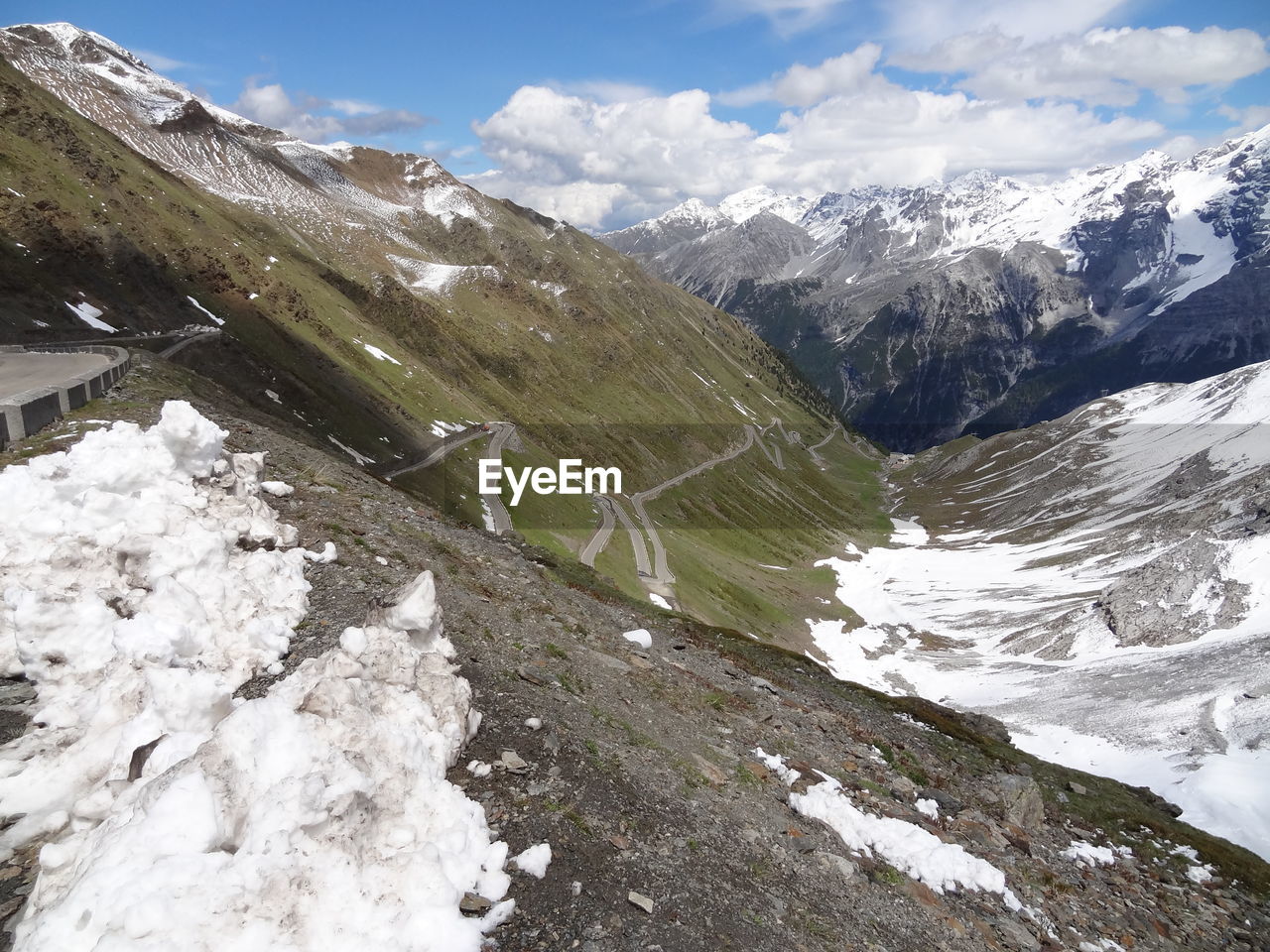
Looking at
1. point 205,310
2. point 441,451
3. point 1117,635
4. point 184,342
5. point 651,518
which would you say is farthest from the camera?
point 651,518

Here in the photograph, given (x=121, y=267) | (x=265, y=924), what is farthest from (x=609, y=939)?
(x=121, y=267)

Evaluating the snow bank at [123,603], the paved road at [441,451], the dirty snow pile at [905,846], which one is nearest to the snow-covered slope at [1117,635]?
the dirty snow pile at [905,846]

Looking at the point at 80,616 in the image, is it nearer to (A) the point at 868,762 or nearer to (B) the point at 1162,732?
(A) the point at 868,762

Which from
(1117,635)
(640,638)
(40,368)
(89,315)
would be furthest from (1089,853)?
(89,315)

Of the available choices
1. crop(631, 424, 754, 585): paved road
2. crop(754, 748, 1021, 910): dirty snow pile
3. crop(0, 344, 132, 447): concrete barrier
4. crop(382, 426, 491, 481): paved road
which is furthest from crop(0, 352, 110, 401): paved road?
crop(631, 424, 754, 585): paved road

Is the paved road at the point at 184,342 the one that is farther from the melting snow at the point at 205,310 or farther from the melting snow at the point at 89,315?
the melting snow at the point at 205,310

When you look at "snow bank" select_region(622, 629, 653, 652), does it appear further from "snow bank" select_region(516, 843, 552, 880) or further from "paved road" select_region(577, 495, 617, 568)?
"paved road" select_region(577, 495, 617, 568)

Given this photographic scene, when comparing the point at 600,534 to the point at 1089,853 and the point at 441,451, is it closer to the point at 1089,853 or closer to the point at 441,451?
the point at 441,451
